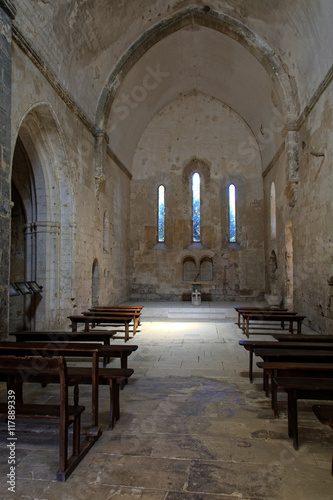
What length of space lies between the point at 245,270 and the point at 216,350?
32.1 ft

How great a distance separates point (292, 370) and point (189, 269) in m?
13.0

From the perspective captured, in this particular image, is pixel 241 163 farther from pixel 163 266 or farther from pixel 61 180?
pixel 61 180

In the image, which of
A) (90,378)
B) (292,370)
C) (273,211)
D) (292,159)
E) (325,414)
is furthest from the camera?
(273,211)

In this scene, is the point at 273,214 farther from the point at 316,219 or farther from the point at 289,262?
the point at 316,219

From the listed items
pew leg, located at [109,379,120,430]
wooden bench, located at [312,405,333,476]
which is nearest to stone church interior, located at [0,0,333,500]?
pew leg, located at [109,379,120,430]

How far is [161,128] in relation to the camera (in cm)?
1653

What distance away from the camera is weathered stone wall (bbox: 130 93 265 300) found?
16.1m

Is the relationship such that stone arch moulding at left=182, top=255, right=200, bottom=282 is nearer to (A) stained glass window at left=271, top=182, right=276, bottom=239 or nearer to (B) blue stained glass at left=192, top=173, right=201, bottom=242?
(B) blue stained glass at left=192, top=173, right=201, bottom=242

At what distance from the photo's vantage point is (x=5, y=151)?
Result: 5574 mm

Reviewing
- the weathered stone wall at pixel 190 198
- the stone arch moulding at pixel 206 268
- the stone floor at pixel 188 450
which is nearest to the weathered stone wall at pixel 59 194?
the stone floor at pixel 188 450

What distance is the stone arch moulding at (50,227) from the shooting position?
8578mm

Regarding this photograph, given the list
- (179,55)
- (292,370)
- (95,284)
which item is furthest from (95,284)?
(179,55)

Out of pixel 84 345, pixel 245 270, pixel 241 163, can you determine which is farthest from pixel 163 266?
pixel 84 345

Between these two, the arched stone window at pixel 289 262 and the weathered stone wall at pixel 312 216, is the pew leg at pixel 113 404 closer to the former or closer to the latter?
the weathered stone wall at pixel 312 216
